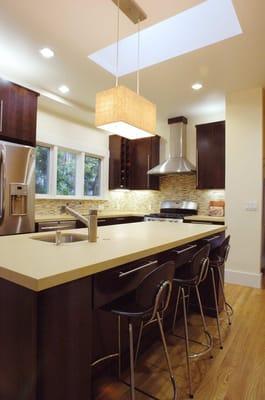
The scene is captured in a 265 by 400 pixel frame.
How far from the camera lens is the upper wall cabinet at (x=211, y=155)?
455 cm

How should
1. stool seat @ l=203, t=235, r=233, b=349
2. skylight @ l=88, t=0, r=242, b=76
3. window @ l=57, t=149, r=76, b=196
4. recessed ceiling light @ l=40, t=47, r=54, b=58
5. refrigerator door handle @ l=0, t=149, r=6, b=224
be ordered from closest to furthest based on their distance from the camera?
stool seat @ l=203, t=235, r=233, b=349 < skylight @ l=88, t=0, r=242, b=76 < recessed ceiling light @ l=40, t=47, r=54, b=58 < refrigerator door handle @ l=0, t=149, r=6, b=224 < window @ l=57, t=149, r=76, b=196

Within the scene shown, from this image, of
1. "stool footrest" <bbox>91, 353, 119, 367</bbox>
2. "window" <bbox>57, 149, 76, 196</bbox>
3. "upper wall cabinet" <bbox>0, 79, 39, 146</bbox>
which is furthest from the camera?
"window" <bbox>57, 149, 76, 196</bbox>

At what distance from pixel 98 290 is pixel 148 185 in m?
4.25

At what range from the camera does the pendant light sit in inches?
81.4

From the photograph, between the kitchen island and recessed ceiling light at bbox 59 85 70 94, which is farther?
recessed ceiling light at bbox 59 85 70 94

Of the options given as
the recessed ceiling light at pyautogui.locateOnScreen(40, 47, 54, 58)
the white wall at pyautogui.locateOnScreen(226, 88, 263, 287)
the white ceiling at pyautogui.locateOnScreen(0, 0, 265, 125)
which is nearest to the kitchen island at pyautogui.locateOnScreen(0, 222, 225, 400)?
the white ceiling at pyautogui.locateOnScreen(0, 0, 265, 125)

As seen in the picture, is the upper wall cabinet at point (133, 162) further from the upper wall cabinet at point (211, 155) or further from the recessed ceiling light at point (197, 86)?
the recessed ceiling light at point (197, 86)

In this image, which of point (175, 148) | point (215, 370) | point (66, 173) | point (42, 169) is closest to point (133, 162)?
point (175, 148)

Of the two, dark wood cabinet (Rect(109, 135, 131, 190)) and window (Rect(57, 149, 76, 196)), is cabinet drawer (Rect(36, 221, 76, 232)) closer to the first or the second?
window (Rect(57, 149, 76, 196))

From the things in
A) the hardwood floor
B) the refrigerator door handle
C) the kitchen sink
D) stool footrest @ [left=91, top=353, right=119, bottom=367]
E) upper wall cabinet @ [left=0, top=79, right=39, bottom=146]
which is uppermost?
upper wall cabinet @ [left=0, top=79, right=39, bottom=146]

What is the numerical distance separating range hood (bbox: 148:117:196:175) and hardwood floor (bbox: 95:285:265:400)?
302 centimetres

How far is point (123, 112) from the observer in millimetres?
2072

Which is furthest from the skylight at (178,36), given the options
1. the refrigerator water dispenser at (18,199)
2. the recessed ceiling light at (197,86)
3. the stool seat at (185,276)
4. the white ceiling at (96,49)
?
the stool seat at (185,276)

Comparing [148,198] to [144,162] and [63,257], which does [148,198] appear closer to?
[144,162]
